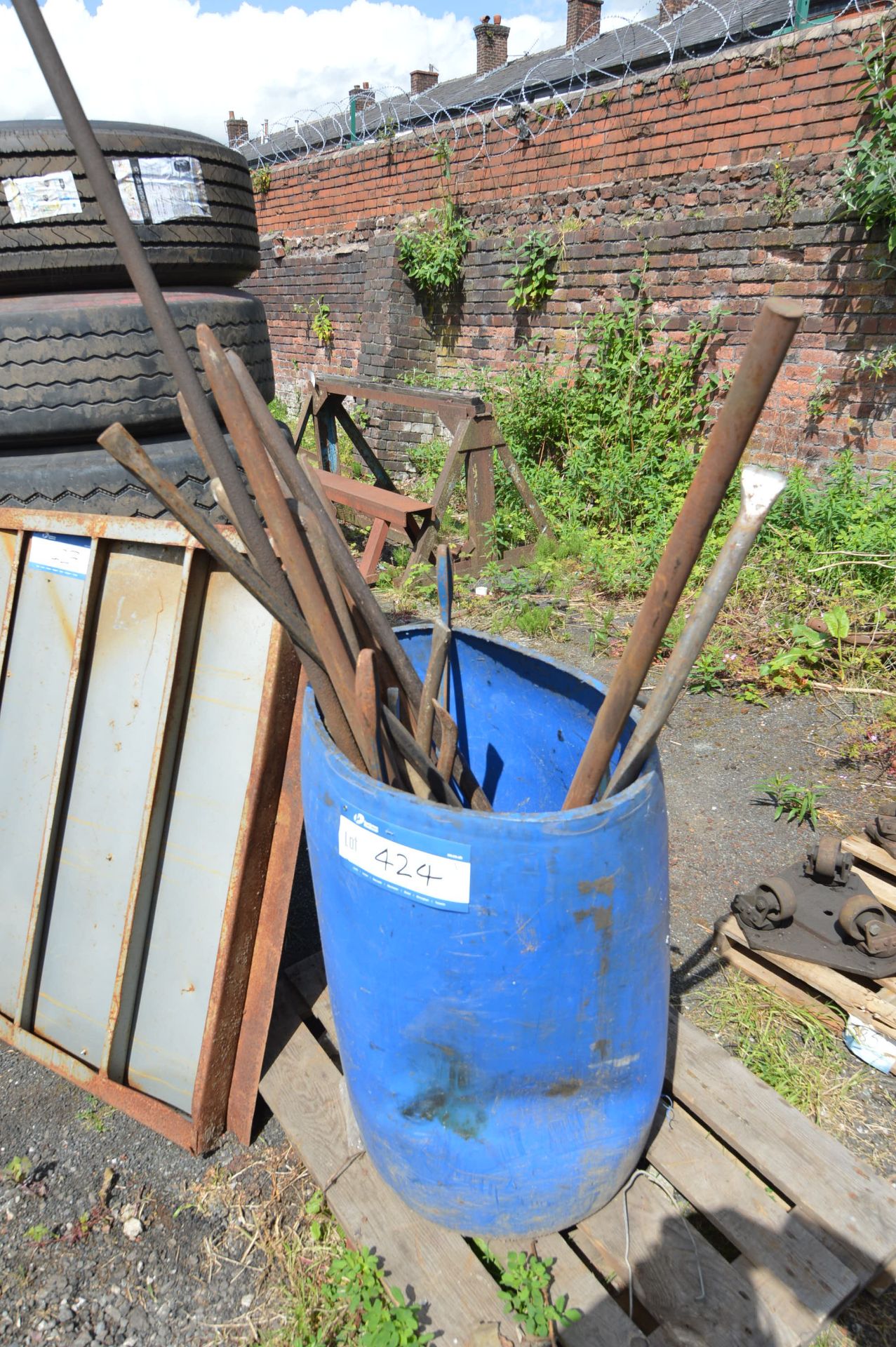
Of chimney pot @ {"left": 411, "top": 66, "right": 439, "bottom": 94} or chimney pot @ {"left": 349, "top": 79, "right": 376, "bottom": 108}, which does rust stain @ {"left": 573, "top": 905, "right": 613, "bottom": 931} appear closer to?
chimney pot @ {"left": 349, "top": 79, "right": 376, "bottom": 108}

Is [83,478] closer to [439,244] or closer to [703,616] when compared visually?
[703,616]

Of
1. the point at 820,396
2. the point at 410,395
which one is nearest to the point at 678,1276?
the point at 410,395

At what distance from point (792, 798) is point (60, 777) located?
2.43m

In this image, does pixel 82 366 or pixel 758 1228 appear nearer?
pixel 758 1228

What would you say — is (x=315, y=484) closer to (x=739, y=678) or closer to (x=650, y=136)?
(x=739, y=678)

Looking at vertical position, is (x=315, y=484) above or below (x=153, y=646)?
above

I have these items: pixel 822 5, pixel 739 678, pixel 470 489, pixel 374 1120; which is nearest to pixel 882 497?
pixel 739 678

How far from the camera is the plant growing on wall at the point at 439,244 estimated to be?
708 cm

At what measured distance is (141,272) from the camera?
1227mm

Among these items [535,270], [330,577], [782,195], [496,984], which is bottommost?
[496,984]

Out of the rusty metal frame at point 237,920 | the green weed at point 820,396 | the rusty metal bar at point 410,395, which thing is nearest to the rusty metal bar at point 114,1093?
the rusty metal frame at point 237,920

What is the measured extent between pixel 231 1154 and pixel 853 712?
297 cm

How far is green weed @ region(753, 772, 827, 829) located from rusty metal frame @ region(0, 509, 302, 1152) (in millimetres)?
1959

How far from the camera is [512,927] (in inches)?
45.2
